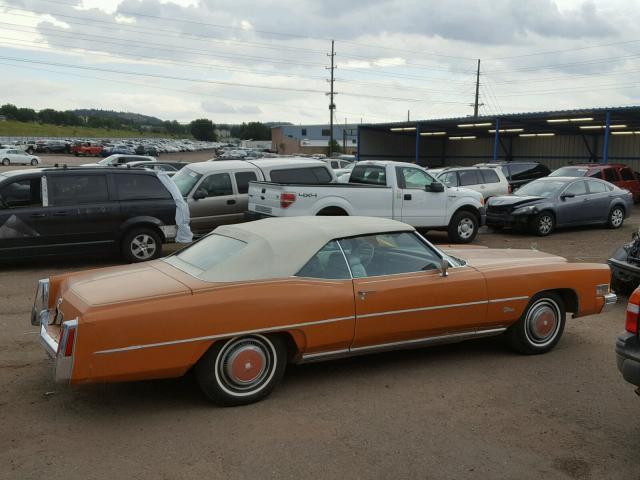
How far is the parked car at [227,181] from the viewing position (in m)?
12.5

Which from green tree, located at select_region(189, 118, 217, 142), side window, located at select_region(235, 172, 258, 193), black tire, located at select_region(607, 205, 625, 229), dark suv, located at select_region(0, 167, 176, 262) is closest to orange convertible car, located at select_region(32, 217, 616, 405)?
dark suv, located at select_region(0, 167, 176, 262)

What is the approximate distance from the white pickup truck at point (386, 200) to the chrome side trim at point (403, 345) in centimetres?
599

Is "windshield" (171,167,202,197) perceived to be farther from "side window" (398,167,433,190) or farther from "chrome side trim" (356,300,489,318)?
"chrome side trim" (356,300,489,318)

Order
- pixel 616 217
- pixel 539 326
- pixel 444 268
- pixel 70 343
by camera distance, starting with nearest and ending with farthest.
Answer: pixel 70 343, pixel 444 268, pixel 539 326, pixel 616 217

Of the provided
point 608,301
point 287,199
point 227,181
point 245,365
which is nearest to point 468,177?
point 227,181

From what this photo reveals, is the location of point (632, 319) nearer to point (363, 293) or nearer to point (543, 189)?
point (363, 293)

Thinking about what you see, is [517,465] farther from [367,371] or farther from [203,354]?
[203,354]

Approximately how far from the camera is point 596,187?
15.4 meters

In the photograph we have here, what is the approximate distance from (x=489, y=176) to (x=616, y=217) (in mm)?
3996

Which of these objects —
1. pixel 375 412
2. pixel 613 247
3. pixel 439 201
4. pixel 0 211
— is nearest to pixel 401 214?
pixel 439 201

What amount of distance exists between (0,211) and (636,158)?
32.6 m

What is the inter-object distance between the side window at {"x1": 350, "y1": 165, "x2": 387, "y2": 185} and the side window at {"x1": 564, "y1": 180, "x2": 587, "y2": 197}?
16.6 ft

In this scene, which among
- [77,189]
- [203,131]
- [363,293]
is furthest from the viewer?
[203,131]

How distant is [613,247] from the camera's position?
42.3 feet
